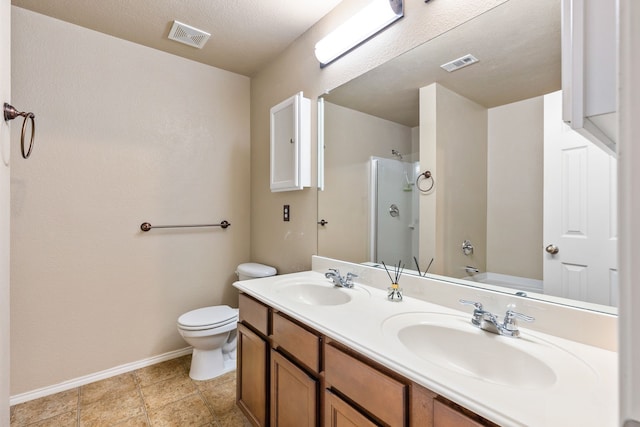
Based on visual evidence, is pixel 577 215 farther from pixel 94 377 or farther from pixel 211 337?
pixel 94 377

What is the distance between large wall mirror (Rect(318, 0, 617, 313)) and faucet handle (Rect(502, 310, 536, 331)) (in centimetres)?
14

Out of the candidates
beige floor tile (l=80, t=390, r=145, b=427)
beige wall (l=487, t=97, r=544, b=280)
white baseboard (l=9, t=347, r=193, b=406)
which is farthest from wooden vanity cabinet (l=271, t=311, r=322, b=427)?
white baseboard (l=9, t=347, r=193, b=406)

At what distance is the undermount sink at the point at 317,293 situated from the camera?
151cm

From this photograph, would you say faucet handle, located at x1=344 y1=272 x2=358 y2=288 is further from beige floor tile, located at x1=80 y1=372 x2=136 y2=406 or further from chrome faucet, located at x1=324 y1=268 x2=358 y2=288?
beige floor tile, located at x1=80 y1=372 x2=136 y2=406

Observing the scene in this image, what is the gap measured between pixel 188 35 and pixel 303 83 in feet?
2.83

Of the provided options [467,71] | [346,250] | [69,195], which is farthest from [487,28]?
[69,195]

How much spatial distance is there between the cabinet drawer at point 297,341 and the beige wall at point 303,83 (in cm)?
77

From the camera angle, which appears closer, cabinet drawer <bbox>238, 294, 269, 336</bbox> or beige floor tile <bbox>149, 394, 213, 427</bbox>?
cabinet drawer <bbox>238, 294, 269, 336</bbox>

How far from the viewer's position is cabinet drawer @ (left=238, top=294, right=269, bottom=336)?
1374 millimetres

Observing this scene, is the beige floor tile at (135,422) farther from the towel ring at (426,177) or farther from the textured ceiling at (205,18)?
the textured ceiling at (205,18)

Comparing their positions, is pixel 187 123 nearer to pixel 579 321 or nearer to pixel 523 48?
pixel 523 48

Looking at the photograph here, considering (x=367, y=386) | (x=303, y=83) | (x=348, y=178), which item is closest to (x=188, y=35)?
(x=303, y=83)

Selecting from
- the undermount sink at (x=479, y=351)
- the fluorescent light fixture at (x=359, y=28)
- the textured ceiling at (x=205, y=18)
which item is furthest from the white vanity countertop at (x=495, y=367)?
the textured ceiling at (x=205, y=18)

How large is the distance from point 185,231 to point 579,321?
2402 mm
